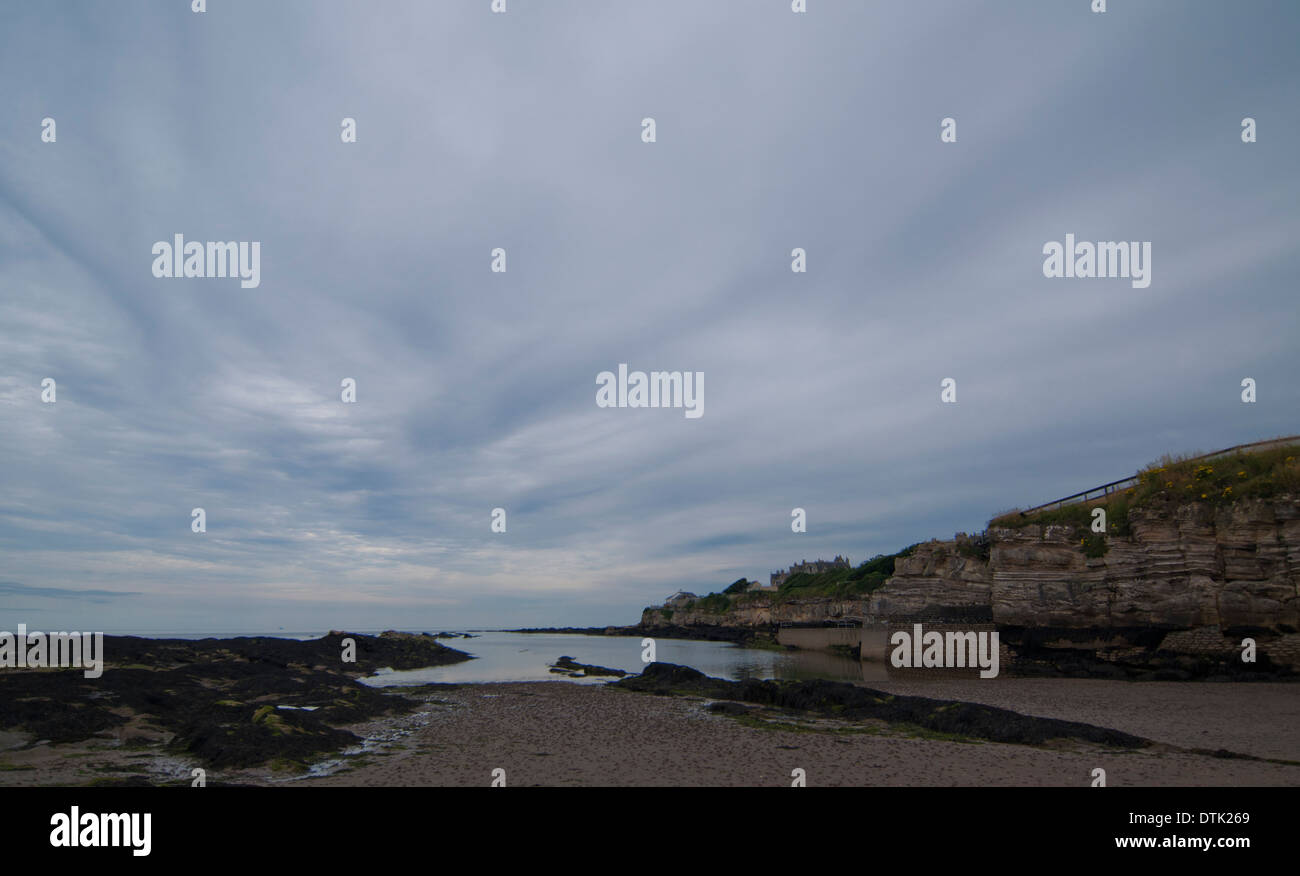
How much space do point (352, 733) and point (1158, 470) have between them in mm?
43709

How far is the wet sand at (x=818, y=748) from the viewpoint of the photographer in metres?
13.7

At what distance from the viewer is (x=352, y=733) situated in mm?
20188

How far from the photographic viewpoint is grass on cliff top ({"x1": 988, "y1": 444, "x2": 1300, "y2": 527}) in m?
31.8

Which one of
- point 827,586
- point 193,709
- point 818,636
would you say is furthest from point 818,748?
point 827,586

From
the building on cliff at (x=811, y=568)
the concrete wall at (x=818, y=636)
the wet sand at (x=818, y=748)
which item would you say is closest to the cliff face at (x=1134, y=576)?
the wet sand at (x=818, y=748)

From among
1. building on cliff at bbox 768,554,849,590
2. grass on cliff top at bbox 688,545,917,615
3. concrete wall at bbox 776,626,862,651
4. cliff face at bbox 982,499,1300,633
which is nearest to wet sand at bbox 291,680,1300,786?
cliff face at bbox 982,499,1300,633

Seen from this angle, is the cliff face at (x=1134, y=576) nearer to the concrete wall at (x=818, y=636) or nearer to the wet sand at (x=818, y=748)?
the wet sand at (x=818, y=748)

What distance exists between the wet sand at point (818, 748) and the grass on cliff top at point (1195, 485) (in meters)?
9.73

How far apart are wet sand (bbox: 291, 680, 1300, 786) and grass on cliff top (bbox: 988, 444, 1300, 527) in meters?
9.73
